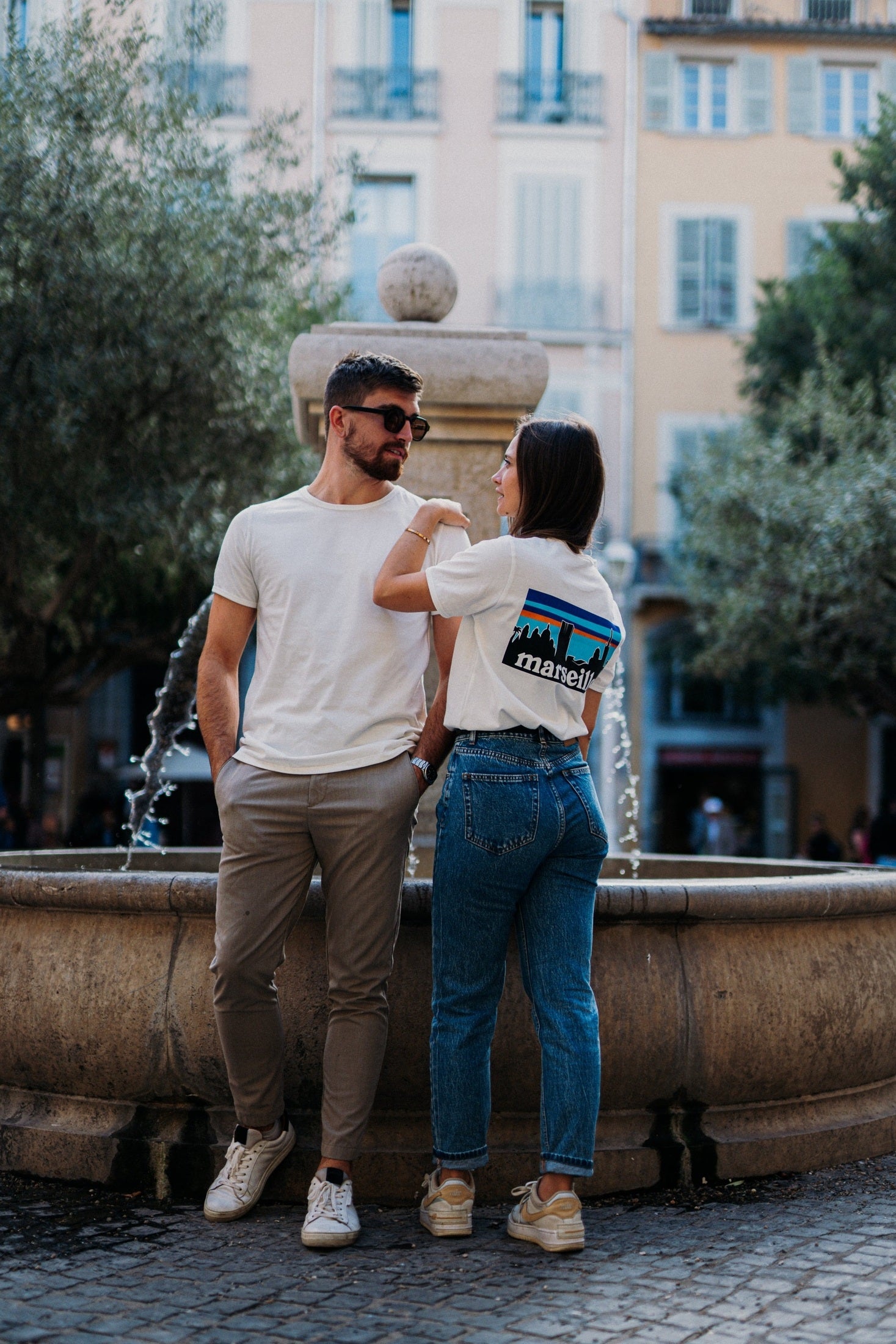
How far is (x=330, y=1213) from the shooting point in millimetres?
3010

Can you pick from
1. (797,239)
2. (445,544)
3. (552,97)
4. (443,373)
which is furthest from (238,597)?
(797,239)

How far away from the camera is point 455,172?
79.2 ft

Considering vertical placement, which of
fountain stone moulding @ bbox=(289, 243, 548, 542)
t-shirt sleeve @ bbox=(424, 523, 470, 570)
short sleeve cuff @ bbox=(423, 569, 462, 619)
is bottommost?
short sleeve cuff @ bbox=(423, 569, 462, 619)

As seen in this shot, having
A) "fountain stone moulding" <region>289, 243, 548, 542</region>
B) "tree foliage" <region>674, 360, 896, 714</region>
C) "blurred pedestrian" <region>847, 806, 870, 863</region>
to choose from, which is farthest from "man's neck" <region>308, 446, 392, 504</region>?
"tree foliage" <region>674, 360, 896, 714</region>

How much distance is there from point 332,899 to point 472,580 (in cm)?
77

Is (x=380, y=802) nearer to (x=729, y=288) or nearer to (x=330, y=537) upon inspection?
(x=330, y=537)

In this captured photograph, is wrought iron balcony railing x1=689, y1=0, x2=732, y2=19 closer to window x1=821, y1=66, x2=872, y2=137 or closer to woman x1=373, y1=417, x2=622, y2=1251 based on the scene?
window x1=821, y1=66, x2=872, y2=137

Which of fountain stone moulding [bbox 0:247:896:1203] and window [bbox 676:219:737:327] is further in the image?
window [bbox 676:219:737:327]

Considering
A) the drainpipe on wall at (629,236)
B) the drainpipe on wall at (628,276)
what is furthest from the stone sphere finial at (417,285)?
the drainpipe on wall at (629,236)

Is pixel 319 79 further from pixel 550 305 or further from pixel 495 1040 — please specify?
pixel 495 1040

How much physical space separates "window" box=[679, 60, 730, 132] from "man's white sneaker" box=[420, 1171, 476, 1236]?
24449mm

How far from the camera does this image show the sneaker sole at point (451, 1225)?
10.0ft

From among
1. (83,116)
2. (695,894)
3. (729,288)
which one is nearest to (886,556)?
(83,116)

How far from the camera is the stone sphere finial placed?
17.1ft
